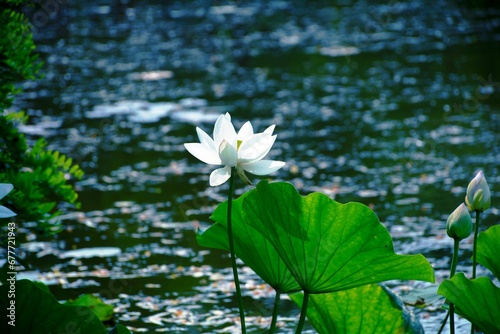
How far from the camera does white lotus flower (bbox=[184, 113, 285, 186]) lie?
6.21 ft

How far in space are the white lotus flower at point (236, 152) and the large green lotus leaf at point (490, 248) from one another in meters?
0.72

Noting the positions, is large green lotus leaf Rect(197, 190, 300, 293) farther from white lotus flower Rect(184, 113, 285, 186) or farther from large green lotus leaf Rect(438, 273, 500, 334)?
large green lotus leaf Rect(438, 273, 500, 334)

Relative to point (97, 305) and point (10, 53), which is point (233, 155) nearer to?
point (10, 53)

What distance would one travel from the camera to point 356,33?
9609 millimetres

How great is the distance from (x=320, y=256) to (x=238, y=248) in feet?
0.87

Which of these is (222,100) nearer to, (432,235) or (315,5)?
(432,235)

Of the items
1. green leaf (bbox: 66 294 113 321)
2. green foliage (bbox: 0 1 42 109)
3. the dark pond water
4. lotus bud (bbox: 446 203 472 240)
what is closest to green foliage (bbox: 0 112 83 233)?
green foliage (bbox: 0 1 42 109)

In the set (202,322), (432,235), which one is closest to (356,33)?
(432,235)

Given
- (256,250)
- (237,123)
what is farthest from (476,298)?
(237,123)

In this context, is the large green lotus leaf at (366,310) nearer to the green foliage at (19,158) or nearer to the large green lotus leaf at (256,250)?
the large green lotus leaf at (256,250)

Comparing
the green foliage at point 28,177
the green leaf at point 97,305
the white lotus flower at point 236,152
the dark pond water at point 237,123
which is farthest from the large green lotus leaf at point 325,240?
the green leaf at point 97,305

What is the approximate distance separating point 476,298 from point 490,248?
29 cm

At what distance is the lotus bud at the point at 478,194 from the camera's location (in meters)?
2.22

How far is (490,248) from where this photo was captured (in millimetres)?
2291
